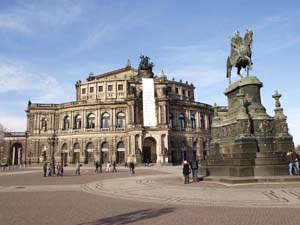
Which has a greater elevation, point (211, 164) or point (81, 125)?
point (81, 125)

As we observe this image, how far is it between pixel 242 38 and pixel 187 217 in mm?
16360

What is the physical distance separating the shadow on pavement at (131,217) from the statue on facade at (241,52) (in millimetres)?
14193

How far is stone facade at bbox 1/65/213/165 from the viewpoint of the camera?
5888 cm

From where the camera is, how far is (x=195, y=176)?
19.4 m

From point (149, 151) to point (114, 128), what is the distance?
9.43 meters

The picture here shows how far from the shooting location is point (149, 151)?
61469mm

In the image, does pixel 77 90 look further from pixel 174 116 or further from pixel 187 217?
pixel 187 217

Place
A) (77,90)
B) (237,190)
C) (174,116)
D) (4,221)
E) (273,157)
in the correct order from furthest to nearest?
(77,90) → (174,116) → (273,157) → (237,190) → (4,221)

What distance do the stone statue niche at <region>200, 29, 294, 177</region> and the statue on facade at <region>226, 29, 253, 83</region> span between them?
4.27 feet

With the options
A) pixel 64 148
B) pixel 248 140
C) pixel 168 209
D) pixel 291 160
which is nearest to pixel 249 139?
pixel 248 140

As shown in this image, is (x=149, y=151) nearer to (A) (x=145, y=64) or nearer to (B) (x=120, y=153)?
(B) (x=120, y=153)

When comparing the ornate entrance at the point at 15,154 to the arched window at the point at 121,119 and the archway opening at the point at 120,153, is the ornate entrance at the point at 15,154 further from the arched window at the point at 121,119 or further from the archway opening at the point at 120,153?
the arched window at the point at 121,119

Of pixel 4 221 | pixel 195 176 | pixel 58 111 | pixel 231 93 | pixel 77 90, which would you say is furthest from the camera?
pixel 77 90

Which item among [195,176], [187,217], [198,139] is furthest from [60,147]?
[187,217]
